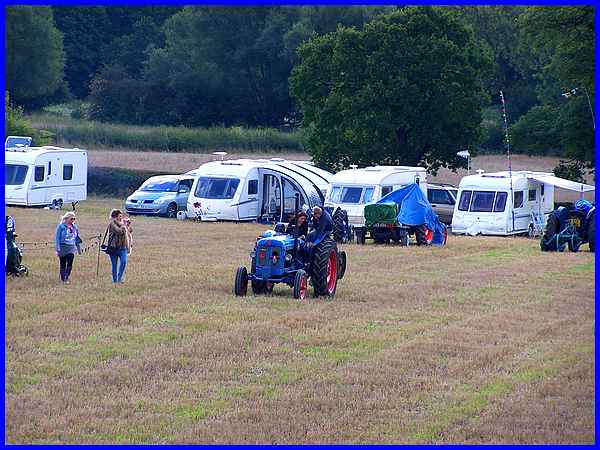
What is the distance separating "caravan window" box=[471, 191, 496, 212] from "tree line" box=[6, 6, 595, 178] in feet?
12.1

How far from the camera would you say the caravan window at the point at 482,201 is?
33.7m

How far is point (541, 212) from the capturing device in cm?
3544

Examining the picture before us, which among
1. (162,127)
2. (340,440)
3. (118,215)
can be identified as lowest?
(340,440)

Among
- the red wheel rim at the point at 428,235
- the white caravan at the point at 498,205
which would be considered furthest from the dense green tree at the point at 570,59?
the red wheel rim at the point at 428,235

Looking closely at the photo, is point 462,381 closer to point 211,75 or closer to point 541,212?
point 541,212

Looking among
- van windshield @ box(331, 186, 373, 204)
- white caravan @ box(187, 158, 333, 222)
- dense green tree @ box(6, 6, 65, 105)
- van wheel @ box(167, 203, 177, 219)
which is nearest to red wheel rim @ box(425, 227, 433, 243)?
van windshield @ box(331, 186, 373, 204)

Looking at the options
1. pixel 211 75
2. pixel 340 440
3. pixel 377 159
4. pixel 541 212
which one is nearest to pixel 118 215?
pixel 340 440

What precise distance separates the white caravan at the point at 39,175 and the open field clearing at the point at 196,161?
1528 centimetres

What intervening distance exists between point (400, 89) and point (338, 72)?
2.75 meters

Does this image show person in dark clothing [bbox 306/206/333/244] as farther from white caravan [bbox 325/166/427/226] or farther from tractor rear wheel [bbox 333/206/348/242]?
white caravan [bbox 325/166/427/226]

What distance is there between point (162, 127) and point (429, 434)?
55930 mm

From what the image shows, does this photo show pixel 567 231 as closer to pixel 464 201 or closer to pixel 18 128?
pixel 464 201

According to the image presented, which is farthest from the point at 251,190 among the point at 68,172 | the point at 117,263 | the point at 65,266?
the point at 65,266

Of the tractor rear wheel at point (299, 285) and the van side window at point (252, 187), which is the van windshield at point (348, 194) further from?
the tractor rear wheel at point (299, 285)
